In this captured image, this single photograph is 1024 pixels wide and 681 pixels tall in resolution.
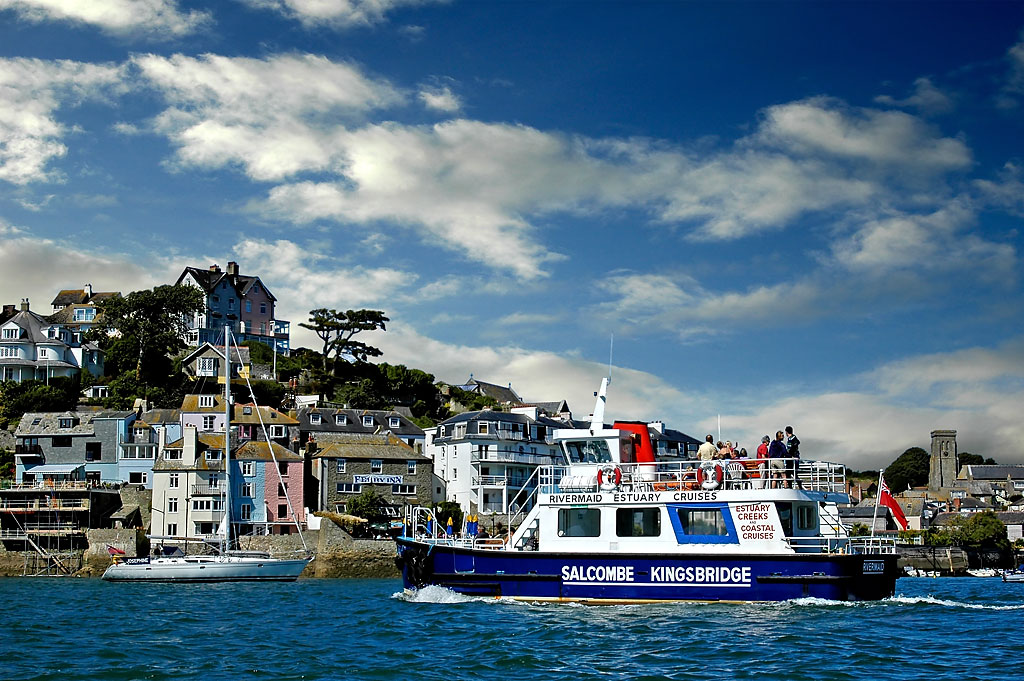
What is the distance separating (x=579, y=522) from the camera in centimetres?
3225

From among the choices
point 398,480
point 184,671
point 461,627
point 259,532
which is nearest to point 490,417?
point 398,480

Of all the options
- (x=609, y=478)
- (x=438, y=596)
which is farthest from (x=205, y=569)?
(x=609, y=478)

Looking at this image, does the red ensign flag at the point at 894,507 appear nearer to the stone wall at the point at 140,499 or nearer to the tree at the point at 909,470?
the stone wall at the point at 140,499

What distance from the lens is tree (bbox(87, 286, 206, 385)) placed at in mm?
94438

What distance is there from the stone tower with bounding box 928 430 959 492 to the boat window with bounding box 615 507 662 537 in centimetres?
14137

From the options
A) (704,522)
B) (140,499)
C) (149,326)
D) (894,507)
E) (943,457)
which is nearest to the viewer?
(704,522)

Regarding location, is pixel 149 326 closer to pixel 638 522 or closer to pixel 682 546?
pixel 638 522

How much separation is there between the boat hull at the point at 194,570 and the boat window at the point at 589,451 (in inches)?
980

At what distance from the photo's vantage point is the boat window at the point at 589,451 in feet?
114

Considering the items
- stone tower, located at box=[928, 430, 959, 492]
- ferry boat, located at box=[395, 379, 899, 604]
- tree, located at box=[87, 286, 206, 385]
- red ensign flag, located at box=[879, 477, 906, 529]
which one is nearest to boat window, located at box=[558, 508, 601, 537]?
ferry boat, located at box=[395, 379, 899, 604]

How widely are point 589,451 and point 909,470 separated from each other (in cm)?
15015

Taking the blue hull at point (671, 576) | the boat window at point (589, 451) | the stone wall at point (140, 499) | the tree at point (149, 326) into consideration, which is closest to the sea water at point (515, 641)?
the blue hull at point (671, 576)

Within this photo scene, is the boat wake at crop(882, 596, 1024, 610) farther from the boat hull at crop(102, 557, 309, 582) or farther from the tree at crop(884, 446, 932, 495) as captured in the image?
the tree at crop(884, 446, 932, 495)

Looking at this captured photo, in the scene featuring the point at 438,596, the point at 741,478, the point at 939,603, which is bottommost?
the point at 939,603
